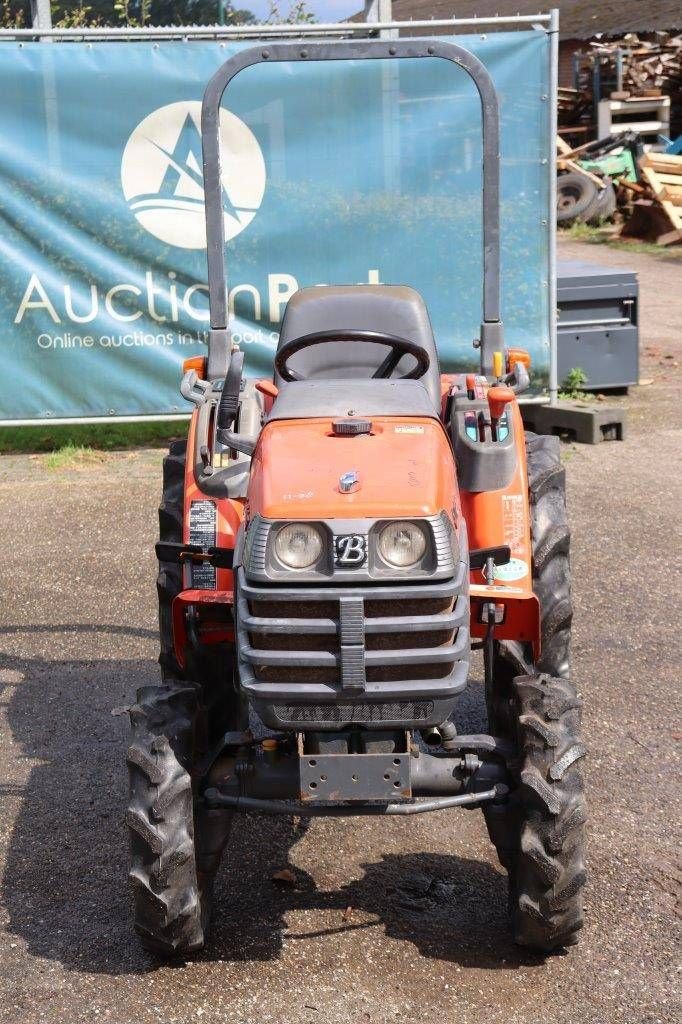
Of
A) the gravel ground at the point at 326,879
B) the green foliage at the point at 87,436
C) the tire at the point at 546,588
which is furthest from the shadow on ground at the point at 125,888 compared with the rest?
the green foliage at the point at 87,436

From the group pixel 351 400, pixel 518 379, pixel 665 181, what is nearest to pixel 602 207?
pixel 665 181

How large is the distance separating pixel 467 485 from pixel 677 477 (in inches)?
185

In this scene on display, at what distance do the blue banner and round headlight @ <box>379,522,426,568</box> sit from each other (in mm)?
5863

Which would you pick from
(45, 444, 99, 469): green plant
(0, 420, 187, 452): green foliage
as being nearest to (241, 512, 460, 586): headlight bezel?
(45, 444, 99, 469): green plant

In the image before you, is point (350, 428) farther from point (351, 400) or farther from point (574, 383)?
point (574, 383)

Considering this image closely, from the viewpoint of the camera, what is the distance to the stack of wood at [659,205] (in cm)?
1912

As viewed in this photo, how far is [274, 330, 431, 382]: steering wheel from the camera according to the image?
387 cm

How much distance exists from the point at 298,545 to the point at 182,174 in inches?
236

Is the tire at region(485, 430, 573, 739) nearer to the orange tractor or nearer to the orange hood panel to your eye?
the orange tractor

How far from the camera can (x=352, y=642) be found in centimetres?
327

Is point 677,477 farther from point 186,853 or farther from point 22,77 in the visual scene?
point 186,853

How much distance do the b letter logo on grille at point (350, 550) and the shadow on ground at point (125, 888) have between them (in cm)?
116

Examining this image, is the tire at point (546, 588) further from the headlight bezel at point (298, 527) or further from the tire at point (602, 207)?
the tire at point (602, 207)

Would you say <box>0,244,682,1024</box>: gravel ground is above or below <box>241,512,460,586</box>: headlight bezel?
below
